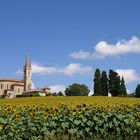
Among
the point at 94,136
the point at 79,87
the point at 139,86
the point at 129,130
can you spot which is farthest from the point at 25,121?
the point at 79,87

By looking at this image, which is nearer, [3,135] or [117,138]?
[3,135]

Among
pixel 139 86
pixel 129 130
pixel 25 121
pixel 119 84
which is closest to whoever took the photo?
pixel 25 121

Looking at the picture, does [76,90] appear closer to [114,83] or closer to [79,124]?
[114,83]

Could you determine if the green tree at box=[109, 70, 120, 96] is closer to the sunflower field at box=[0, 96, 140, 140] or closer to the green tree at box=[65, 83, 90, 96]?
the green tree at box=[65, 83, 90, 96]

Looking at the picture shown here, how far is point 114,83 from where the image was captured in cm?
10975

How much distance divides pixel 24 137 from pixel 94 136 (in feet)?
7.51

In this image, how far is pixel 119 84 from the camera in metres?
108

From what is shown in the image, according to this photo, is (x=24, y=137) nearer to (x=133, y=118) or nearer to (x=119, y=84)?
(x=133, y=118)

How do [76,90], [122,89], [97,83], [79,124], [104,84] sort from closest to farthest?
1. [79,124]
2. [97,83]
3. [122,89]
4. [104,84]
5. [76,90]

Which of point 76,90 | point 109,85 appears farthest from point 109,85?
point 76,90

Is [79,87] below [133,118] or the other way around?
the other way around

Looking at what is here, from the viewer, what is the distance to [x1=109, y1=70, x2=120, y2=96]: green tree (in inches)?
4232

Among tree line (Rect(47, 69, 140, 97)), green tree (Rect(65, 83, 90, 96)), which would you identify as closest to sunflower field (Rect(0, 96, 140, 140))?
tree line (Rect(47, 69, 140, 97))

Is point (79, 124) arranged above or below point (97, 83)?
below
